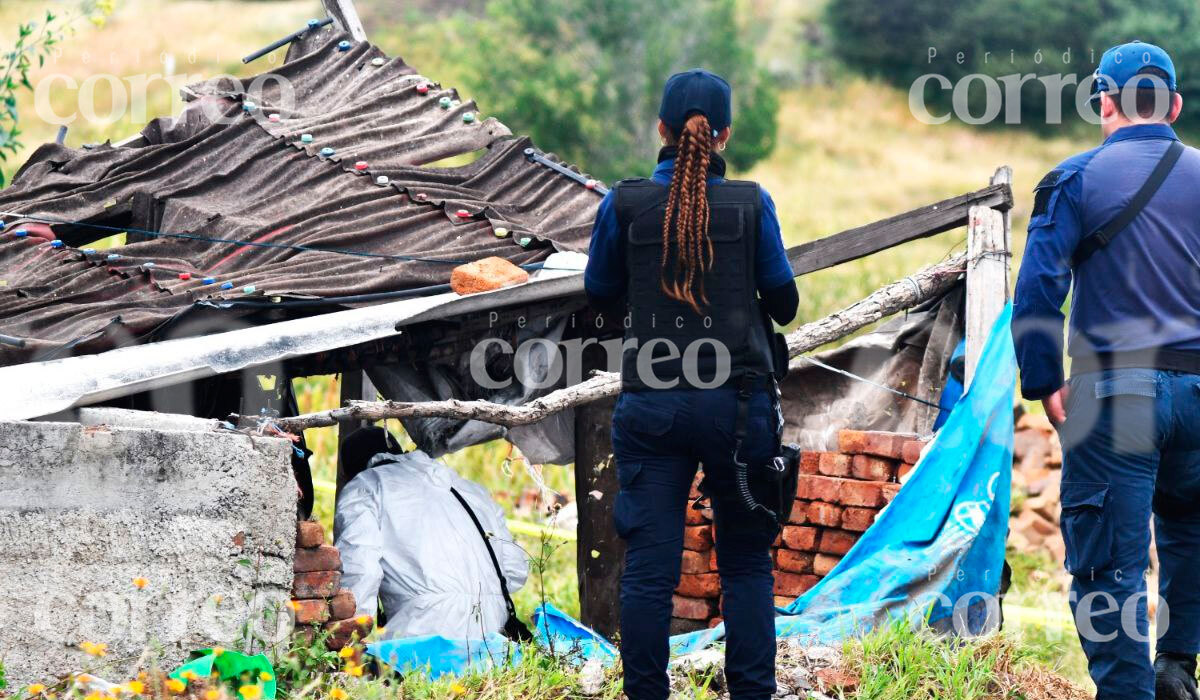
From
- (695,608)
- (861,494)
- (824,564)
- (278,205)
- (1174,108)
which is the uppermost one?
(278,205)

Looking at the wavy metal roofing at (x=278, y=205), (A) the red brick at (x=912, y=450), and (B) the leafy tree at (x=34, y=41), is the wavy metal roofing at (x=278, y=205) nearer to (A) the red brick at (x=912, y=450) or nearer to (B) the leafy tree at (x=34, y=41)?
(B) the leafy tree at (x=34, y=41)

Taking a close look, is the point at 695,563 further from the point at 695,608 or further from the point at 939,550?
the point at 939,550

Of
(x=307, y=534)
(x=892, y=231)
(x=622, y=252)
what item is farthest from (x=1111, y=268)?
(x=307, y=534)

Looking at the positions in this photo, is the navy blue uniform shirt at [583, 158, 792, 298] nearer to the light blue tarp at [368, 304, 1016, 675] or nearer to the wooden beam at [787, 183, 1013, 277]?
the light blue tarp at [368, 304, 1016, 675]

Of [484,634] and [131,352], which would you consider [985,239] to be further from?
[131,352]

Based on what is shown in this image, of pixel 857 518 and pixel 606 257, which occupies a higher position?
pixel 606 257

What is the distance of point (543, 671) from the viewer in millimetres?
4688

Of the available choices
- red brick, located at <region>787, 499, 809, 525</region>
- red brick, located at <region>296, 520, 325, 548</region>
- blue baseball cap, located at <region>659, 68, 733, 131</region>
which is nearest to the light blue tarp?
red brick, located at <region>787, 499, 809, 525</region>

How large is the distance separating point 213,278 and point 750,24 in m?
40.4

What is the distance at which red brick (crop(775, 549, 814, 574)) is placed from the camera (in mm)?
6008

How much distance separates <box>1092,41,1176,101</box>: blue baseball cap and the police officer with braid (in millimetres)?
1227

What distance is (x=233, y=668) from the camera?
13.9 feet

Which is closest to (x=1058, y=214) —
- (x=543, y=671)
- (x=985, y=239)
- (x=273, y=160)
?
(x=985, y=239)

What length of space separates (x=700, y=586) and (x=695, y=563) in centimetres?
11
